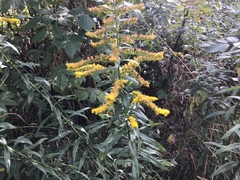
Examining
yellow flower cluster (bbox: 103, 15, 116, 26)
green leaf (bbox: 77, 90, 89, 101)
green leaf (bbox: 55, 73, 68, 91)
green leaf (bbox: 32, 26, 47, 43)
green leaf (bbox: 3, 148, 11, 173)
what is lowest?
Result: green leaf (bbox: 3, 148, 11, 173)

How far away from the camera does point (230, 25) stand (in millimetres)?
2283

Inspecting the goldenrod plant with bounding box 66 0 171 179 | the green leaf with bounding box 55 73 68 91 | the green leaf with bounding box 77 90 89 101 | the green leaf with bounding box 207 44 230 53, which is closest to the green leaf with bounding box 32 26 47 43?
the green leaf with bounding box 55 73 68 91

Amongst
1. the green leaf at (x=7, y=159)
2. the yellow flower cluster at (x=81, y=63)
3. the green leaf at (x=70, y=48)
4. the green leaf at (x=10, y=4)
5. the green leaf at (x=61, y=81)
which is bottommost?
the green leaf at (x=7, y=159)

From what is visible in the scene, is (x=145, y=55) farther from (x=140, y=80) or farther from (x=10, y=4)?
(x=10, y=4)

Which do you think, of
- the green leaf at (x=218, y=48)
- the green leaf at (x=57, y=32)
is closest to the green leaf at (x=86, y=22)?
the green leaf at (x=57, y=32)

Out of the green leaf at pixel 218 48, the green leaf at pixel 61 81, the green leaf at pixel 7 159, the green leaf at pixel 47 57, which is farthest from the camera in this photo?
the green leaf at pixel 47 57

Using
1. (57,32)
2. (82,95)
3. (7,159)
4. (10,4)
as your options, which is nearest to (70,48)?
(57,32)

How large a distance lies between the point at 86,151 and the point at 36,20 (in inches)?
28.4

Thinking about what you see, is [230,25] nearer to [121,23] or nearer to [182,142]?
[182,142]

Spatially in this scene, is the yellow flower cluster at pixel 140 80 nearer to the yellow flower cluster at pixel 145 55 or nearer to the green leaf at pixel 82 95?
the yellow flower cluster at pixel 145 55

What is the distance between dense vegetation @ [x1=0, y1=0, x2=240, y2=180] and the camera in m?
1.20

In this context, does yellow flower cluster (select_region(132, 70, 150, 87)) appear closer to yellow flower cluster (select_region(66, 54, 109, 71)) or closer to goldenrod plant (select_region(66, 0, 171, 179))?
goldenrod plant (select_region(66, 0, 171, 179))

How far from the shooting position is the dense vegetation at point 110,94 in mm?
1200

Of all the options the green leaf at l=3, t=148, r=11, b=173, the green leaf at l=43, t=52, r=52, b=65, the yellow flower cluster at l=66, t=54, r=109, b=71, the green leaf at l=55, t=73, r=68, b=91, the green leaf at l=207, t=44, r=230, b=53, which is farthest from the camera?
the green leaf at l=43, t=52, r=52, b=65
